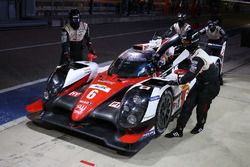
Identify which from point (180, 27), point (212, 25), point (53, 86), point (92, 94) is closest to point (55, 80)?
point (53, 86)

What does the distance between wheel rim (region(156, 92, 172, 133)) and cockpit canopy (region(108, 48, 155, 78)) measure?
764 millimetres

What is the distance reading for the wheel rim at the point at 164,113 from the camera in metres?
5.52

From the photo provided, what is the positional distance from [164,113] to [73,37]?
289 centimetres

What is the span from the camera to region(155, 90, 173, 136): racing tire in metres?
5.46

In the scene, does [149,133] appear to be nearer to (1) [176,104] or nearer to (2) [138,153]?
(2) [138,153]

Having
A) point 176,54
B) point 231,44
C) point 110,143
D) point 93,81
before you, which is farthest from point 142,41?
point 110,143

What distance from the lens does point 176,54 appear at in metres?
7.37

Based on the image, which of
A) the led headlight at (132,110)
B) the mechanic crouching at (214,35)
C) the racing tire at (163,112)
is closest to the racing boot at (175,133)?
the racing tire at (163,112)

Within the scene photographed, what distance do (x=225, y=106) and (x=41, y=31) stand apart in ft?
37.1

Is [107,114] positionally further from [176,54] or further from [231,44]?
[231,44]

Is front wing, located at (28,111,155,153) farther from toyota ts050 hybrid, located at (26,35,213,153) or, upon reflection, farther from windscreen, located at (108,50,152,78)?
windscreen, located at (108,50,152,78)

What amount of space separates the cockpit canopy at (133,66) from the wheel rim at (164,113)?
0.76 meters

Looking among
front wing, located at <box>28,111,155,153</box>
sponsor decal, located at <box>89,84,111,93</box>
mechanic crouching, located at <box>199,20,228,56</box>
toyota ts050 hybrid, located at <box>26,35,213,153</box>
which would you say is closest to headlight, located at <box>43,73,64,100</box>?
toyota ts050 hybrid, located at <box>26,35,213,153</box>

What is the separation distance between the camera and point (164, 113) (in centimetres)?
570
